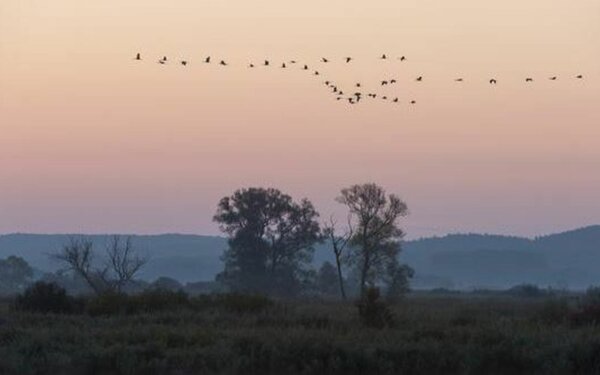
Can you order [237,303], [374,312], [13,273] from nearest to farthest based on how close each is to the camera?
[374,312]
[237,303]
[13,273]

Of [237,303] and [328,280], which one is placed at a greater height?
[328,280]

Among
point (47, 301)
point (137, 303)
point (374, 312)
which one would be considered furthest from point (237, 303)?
point (374, 312)

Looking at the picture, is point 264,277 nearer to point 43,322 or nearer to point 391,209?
point 391,209

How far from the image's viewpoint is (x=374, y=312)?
39.8m

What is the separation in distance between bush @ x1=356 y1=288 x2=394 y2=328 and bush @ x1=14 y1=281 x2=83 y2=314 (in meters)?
12.5

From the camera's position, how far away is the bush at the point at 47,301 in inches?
1873

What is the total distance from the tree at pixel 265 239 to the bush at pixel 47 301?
52.8 metres

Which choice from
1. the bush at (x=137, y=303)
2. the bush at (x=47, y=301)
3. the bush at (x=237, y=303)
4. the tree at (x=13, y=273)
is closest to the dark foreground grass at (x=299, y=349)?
the bush at (x=137, y=303)

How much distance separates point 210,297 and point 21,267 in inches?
3967

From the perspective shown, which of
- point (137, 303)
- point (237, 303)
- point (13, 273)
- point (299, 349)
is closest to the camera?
point (299, 349)

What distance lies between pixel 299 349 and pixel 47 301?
19100 millimetres

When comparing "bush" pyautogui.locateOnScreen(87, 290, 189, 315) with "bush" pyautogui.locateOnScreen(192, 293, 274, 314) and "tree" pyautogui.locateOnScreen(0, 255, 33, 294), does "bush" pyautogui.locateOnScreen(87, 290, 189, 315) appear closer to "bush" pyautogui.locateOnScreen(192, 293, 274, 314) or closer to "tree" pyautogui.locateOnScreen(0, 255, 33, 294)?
"bush" pyautogui.locateOnScreen(192, 293, 274, 314)

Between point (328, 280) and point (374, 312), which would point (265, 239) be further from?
point (374, 312)

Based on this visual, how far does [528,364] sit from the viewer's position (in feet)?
101
